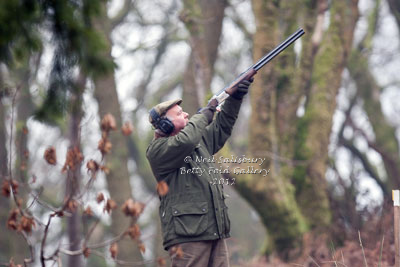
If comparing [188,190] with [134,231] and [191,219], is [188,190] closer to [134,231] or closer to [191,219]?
[191,219]

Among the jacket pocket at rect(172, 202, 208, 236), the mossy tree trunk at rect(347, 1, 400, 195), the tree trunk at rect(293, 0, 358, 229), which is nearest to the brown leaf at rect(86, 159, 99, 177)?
the jacket pocket at rect(172, 202, 208, 236)

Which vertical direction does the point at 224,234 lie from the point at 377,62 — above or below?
below

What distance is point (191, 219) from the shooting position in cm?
436

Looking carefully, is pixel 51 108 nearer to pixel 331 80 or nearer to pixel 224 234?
pixel 224 234

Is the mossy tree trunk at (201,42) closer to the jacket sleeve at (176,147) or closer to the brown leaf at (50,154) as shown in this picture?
the jacket sleeve at (176,147)

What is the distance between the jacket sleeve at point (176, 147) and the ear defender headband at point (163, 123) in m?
0.13

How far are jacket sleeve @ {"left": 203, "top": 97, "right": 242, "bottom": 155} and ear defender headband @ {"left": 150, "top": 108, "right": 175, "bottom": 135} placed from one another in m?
0.34

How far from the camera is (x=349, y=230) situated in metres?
8.32

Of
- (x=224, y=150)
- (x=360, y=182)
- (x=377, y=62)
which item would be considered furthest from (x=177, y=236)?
(x=377, y=62)

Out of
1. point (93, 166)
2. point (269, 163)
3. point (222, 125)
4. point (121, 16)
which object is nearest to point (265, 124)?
point (269, 163)

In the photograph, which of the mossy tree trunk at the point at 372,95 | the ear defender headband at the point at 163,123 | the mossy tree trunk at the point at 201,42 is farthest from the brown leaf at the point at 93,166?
the mossy tree trunk at the point at 372,95

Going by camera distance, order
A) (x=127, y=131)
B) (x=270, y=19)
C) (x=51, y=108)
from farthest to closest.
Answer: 1. (x=270, y=19)
2. (x=127, y=131)
3. (x=51, y=108)

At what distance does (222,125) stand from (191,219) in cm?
96

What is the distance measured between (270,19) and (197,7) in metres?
1.25
